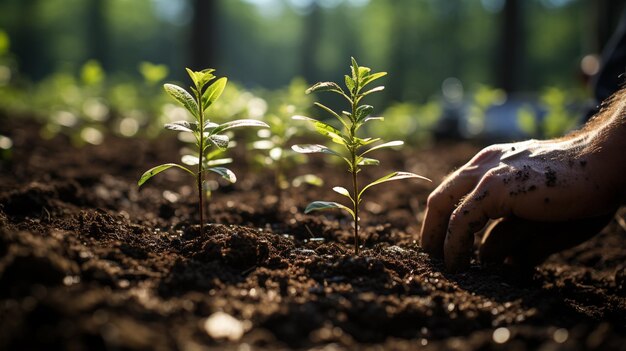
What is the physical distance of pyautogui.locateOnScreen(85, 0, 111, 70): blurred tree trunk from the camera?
40.5 m

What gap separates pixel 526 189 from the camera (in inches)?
87.4

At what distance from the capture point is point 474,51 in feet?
138

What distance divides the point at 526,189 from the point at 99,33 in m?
43.5

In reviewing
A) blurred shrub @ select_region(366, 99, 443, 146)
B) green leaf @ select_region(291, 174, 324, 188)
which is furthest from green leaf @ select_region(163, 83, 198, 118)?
blurred shrub @ select_region(366, 99, 443, 146)

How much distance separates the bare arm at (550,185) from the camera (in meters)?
2.22

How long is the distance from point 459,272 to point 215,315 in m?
1.22

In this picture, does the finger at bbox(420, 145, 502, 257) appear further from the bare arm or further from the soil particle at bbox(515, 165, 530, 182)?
the soil particle at bbox(515, 165, 530, 182)

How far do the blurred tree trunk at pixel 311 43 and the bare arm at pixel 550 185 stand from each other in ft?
118

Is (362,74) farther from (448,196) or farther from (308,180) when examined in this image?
(308,180)

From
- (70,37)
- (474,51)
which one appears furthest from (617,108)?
(70,37)

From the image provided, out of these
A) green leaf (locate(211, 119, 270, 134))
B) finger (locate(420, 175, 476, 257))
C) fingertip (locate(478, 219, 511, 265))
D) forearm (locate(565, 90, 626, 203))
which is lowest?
fingertip (locate(478, 219, 511, 265))

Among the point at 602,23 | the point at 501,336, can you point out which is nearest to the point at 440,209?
the point at 501,336

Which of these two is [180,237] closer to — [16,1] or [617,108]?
[617,108]

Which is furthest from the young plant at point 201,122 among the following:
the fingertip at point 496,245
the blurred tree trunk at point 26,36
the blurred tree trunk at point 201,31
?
the blurred tree trunk at point 26,36
